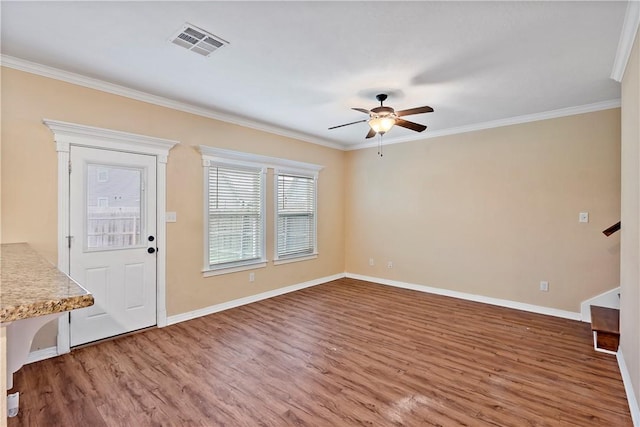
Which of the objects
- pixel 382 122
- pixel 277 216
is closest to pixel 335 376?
pixel 382 122

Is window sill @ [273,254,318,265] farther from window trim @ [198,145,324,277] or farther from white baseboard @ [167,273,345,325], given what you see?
white baseboard @ [167,273,345,325]

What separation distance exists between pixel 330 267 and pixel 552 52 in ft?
15.2

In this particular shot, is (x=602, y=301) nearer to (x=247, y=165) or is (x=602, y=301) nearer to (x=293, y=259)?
(x=293, y=259)

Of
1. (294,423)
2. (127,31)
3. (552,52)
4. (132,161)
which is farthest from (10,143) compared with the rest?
(552,52)

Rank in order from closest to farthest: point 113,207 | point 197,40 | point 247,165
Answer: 1. point 197,40
2. point 113,207
3. point 247,165

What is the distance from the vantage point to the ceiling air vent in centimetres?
235

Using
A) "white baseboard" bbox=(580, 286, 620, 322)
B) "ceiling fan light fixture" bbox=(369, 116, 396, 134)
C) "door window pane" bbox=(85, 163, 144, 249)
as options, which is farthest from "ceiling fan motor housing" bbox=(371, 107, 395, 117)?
"white baseboard" bbox=(580, 286, 620, 322)

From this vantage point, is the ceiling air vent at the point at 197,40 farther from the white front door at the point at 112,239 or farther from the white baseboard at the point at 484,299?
the white baseboard at the point at 484,299

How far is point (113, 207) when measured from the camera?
3387 millimetres

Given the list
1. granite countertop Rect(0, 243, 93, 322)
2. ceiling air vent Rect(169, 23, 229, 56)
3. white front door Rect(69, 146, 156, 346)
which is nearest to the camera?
granite countertop Rect(0, 243, 93, 322)

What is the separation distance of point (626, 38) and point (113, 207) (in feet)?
15.8

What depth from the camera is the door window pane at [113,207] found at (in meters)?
3.25

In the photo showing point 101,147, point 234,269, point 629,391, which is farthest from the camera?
point 234,269

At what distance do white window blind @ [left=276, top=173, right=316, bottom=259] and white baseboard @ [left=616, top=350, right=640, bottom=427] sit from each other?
4145 millimetres
